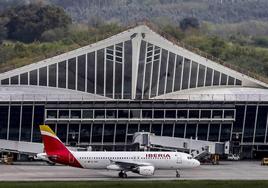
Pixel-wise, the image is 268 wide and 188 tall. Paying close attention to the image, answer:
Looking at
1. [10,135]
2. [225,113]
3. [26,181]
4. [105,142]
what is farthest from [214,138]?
[26,181]

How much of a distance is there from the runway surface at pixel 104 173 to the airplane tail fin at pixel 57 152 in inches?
71.5

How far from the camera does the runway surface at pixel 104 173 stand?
456 feet

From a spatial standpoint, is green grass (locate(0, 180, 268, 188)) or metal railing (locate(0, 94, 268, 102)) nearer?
green grass (locate(0, 180, 268, 188))

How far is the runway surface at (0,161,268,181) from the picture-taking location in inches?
5468

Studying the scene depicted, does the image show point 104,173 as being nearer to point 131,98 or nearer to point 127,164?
point 127,164

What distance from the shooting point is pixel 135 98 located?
6895 inches

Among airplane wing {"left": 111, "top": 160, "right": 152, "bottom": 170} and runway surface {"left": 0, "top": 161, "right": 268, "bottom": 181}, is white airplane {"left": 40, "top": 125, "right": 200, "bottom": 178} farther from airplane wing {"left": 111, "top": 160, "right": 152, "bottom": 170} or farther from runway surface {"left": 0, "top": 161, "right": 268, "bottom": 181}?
runway surface {"left": 0, "top": 161, "right": 268, "bottom": 181}

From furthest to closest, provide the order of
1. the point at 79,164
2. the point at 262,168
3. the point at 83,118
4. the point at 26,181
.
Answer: the point at 83,118
the point at 262,168
the point at 79,164
the point at 26,181

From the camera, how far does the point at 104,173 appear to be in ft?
488

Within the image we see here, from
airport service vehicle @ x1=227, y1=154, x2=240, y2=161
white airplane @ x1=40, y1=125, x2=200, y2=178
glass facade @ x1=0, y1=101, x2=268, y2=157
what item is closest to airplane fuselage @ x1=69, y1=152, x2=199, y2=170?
white airplane @ x1=40, y1=125, x2=200, y2=178

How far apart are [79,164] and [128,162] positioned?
610 centimetres

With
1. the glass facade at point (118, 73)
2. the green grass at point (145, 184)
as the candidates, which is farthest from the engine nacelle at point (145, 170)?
the glass facade at point (118, 73)

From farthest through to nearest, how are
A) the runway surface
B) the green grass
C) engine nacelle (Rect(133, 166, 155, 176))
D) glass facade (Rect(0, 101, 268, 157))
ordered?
glass facade (Rect(0, 101, 268, 157)), engine nacelle (Rect(133, 166, 155, 176)), the runway surface, the green grass

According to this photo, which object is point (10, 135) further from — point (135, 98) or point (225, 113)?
point (225, 113)
